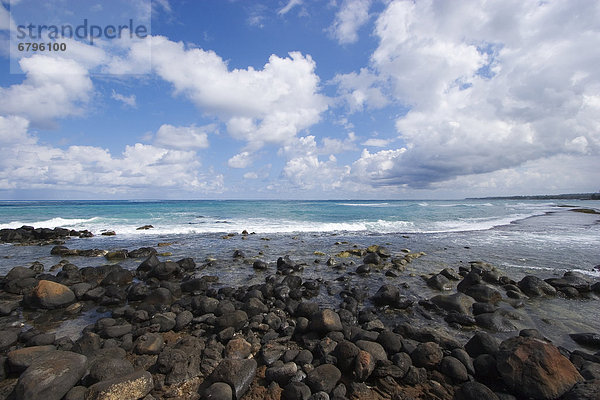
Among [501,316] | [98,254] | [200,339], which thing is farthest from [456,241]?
[98,254]

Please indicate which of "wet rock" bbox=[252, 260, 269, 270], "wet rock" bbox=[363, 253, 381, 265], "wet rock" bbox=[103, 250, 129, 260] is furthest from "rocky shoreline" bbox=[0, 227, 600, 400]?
"wet rock" bbox=[103, 250, 129, 260]

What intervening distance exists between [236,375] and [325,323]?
2.28 metres

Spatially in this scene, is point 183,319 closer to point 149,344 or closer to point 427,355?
point 149,344

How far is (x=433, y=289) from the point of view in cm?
971

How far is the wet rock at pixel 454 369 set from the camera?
4.71 m

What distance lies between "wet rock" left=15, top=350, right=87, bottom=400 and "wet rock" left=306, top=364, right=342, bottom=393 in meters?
3.79

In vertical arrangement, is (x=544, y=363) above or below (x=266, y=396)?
above

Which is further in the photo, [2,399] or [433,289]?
[433,289]

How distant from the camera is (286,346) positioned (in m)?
5.91

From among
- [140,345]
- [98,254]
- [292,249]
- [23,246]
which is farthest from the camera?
[23,246]

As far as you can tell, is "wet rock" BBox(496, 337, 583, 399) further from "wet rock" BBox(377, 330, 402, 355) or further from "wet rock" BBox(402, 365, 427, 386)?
"wet rock" BBox(377, 330, 402, 355)

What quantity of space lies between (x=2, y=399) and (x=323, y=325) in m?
5.52

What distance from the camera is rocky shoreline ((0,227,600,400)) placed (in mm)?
4332

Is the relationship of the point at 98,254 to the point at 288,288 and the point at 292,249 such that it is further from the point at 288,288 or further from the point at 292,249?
the point at 288,288
